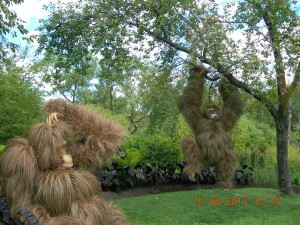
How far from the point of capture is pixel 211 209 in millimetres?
5781

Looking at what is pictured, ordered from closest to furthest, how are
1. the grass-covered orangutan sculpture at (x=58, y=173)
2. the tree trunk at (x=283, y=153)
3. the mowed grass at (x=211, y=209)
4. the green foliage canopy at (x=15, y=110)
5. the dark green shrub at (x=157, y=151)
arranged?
the grass-covered orangutan sculpture at (x=58, y=173) → the green foliage canopy at (x=15, y=110) → the mowed grass at (x=211, y=209) → the tree trunk at (x=283, y=153) → the dark green shrub at (x=157, y=151)

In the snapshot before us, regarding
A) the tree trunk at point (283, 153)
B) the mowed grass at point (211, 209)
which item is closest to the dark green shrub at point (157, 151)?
the mowed grass at point (211, 209)

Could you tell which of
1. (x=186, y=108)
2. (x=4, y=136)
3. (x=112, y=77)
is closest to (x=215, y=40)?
(x=186, y=108)

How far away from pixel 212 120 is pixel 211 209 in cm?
134

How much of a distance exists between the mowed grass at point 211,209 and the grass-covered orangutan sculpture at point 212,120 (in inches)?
21.9

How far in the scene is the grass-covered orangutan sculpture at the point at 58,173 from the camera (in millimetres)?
2053

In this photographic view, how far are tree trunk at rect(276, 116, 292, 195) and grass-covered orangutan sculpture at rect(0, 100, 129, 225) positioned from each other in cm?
515

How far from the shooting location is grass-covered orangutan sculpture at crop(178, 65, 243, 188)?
17.8 feet

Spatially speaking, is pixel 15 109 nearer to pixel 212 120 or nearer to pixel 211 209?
pixel 212 120

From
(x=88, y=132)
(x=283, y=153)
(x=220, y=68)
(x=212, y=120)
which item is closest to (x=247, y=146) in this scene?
(x=283, y=153)

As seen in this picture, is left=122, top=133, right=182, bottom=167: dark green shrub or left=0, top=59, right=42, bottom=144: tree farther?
left=122, top=133, right=182, bottom=167: dark green shrub

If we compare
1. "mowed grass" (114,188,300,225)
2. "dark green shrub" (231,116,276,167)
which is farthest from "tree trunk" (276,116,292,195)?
"dark green shrub" (231,116,276,167)

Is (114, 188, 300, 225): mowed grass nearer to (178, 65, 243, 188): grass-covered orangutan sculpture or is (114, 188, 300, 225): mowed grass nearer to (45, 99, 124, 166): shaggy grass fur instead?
(178, 65, 243, 188): grass-covered orangutan sculpture

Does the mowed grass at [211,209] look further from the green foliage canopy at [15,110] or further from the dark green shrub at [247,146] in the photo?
the dark green shrub at [247,146]
